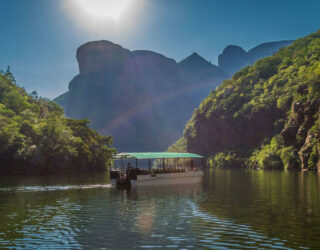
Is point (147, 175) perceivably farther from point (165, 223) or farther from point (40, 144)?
point (40, 144)

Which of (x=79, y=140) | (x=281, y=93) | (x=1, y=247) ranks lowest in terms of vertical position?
(x=1, y=247)

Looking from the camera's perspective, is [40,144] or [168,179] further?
[40,144]

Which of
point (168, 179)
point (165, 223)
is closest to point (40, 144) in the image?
point (168, 179)

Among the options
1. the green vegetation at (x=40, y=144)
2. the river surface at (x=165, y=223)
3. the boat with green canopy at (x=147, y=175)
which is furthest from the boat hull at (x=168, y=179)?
the green vegetation at (x=40, y=144)

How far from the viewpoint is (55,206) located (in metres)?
42.5

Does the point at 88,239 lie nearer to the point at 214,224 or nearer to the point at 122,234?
the point at 122,234

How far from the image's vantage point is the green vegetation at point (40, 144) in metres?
124

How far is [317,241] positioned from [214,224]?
8.32 metres

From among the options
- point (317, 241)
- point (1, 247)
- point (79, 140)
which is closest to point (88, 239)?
point (1, 247)

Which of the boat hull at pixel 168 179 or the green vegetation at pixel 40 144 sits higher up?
the green vegetation at pixel 40 144

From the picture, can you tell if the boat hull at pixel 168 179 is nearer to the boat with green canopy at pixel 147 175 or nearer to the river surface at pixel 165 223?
the boat with green canopy at pixel 147 175

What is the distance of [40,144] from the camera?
13700 cm

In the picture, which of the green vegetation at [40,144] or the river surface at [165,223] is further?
the green vegetation at [40,144]

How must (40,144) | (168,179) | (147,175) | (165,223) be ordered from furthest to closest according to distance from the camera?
(40,144) → (168,179) → (147,175) → (165,223)
